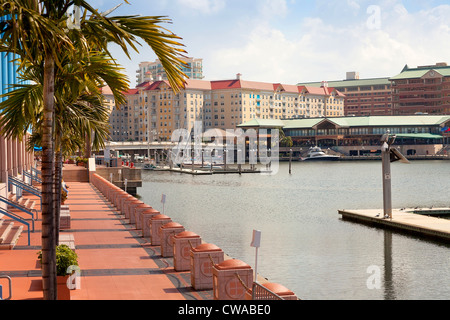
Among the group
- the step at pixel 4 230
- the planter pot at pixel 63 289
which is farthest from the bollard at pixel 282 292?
→ the step at pixel 4 230

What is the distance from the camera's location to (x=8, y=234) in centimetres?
2512

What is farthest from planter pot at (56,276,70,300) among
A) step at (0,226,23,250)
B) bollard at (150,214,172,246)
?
bollard at (150,214,172,246)

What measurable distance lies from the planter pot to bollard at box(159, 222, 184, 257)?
24.0 ft

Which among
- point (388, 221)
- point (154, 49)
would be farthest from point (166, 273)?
point (388, 221)

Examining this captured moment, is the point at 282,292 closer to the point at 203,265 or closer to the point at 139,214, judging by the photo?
the point at 203,265

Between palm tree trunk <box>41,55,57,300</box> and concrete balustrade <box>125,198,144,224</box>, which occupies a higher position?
palm tree trunk <box>41,55,57,300</box>

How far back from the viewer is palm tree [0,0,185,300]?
9377mm

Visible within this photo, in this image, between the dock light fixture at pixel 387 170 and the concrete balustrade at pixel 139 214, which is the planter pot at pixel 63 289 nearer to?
the concrete balustrade at pixel 139 214

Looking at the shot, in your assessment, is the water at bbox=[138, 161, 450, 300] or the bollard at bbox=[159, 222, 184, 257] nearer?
the bollard at bbox=[159, 222, 184, 257]

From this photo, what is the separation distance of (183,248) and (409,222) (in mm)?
22457

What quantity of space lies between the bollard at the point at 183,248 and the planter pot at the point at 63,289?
5258mm

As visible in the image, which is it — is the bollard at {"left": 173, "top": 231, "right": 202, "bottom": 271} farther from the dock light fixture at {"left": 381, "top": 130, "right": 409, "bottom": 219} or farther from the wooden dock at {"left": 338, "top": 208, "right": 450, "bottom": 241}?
the dock light fixture at {"left": 381, "top": 130, "right": 409, "bottom": 219}

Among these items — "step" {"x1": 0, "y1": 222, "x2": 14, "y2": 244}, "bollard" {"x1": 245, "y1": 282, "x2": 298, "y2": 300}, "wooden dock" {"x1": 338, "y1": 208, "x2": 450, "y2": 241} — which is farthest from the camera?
"wooden dock" {"x1": 338, "y1": 208, "x2": 450, "y2": 241}
